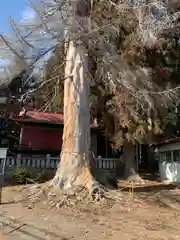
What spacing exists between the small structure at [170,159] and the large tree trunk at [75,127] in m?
9.21

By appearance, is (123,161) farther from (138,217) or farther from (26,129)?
(138,217)

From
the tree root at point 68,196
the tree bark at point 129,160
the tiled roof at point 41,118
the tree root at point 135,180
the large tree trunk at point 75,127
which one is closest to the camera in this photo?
the tree root at point 68,196

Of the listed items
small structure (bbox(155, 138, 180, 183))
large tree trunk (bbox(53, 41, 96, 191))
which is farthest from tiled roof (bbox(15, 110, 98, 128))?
large tree trunk (bbox(53, 41, 96, 191))

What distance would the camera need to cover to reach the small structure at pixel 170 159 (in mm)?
20281

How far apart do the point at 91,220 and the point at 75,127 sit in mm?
3904

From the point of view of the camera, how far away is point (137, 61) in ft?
53.7

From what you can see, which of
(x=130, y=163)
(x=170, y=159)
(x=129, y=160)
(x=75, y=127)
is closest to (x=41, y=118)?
(x=129, y=160)

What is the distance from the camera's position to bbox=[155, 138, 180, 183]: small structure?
20.3 meters

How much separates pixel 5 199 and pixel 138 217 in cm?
397

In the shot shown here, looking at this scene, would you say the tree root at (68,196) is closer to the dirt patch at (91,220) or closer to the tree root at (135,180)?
the dirt patch at (91,220)

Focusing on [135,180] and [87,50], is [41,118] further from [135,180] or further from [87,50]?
[87,50]

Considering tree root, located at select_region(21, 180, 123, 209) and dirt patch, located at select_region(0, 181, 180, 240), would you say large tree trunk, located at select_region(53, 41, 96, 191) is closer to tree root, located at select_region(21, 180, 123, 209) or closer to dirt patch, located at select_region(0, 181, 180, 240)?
tree root, located at select_region(21, 180, 123, 209)

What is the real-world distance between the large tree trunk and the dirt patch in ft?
3.99

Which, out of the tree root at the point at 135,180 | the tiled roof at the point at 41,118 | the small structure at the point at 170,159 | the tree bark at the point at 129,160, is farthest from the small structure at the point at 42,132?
the small structure at the point at 170,159
